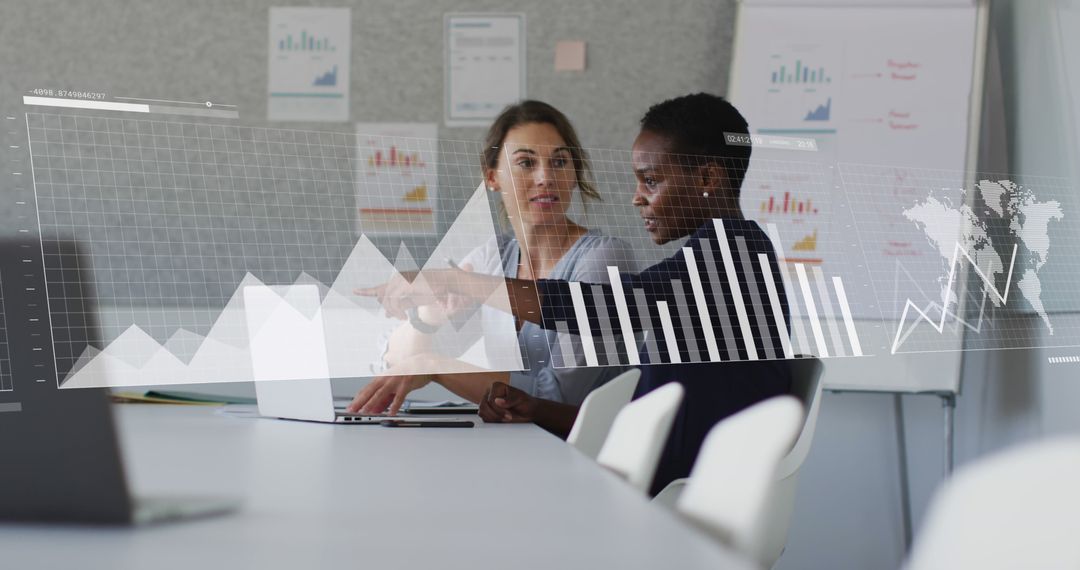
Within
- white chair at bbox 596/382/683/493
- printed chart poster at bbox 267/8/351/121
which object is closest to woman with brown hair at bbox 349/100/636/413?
white chair at bbox 596/382/683/493

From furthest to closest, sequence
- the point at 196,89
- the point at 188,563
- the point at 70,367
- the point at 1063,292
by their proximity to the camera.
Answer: the point at 196,89
the point at 1063,292
the point at 70,367
the point at 188,563

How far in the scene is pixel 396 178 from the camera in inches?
62.2

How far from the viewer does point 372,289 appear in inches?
44.9

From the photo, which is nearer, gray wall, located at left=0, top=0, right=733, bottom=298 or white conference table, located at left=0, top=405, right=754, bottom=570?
white conference table, located at left=0, top=405, right=754, bottom=570

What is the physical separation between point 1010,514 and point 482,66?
1648 millimetres

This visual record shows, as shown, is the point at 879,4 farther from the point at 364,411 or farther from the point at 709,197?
the point at 364,411

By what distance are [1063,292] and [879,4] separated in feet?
2.20

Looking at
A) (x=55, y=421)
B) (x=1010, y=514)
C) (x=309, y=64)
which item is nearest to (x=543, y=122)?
(x=309, y=64)

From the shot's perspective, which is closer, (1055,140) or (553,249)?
(553,249)

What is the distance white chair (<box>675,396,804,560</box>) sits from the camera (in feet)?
1.57

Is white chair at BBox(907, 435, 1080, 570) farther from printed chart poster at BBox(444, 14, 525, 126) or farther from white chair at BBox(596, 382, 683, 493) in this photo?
printed chart poster at BBox(444, 14, 525, 126)

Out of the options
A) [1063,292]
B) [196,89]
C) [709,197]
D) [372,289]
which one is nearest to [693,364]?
[709,197]
